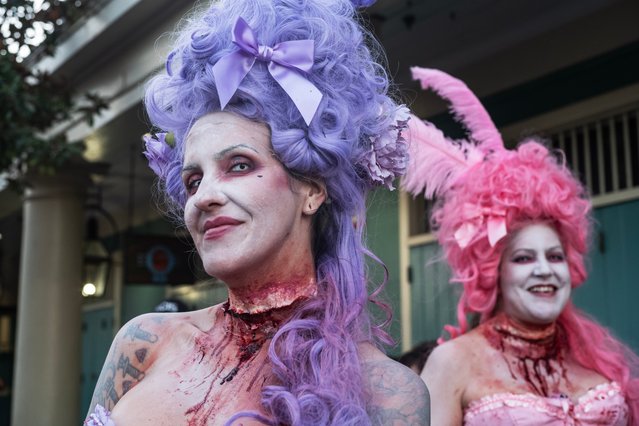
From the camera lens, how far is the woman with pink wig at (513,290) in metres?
3.62

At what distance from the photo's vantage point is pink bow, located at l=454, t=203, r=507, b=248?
380cm

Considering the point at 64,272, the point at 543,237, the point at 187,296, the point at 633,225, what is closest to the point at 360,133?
the point at 543,237

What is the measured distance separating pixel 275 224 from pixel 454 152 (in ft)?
7.22

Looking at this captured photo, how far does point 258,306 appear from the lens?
2057 millimetres

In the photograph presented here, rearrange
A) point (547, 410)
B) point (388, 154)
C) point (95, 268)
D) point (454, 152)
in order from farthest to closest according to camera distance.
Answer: point (95, 268) → point (454, 152) → point (547, 410) → point (388, 154)

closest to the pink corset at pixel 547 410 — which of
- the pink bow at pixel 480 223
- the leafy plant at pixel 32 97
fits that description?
the pink bow at pixel 480 223

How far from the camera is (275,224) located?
2.00 m

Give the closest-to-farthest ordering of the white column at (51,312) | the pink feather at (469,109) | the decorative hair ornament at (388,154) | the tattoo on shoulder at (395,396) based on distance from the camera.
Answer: the tattoo on shoulder at (395,396) → the decorative hair ornament at (388,154) → the pink feather at (469,109) → the white column at (51,312)

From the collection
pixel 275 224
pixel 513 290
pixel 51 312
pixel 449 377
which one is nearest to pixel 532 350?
pixel 513 290

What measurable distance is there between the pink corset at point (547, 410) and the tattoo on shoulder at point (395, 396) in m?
1.65

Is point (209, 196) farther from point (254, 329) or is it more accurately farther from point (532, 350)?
point (532, 350)

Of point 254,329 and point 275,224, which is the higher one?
point 275,224

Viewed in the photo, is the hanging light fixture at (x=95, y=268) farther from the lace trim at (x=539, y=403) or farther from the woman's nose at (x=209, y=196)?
the woman's nose at (x=209, y=196)

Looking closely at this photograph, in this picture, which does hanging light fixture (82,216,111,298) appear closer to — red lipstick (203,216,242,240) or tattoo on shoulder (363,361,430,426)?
red lipstick (203,216,242,240)
